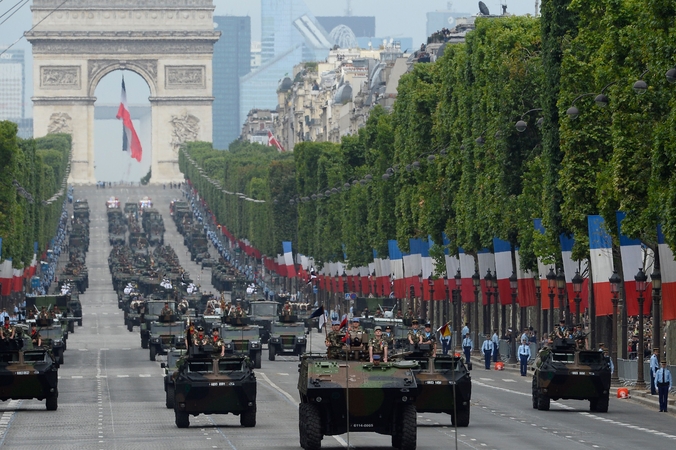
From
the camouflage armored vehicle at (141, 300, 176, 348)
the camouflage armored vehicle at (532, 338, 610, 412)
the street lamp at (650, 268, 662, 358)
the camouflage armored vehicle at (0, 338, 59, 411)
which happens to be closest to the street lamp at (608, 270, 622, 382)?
the street lamp at (650, 268, 662, 358)

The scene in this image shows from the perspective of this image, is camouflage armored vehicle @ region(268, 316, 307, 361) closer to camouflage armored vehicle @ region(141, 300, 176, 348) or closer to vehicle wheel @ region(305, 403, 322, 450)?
camouflage armored vehicle @ region(141, 300, 176, 348)

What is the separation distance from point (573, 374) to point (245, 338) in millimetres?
27944

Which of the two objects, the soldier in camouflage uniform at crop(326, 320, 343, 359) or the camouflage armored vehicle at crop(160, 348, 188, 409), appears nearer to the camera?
the soldier in camouflage uniform at crop(326, 320, 343, 359)

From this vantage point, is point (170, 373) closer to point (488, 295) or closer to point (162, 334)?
point (162, 334)

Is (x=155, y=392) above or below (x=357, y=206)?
below

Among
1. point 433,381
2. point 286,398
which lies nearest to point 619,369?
point 286,398

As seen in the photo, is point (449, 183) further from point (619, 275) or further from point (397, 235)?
point (619, 275)

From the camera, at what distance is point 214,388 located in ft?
132

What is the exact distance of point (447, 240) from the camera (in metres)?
87.7

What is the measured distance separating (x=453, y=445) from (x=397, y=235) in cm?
6516

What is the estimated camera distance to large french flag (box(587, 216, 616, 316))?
2190 inches

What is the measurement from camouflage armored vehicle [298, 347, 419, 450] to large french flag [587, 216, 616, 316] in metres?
21.5

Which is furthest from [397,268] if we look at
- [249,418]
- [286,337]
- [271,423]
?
[249,418]

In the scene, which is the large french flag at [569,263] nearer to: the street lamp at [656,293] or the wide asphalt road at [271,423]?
the wide asphalt road at [271,423]
